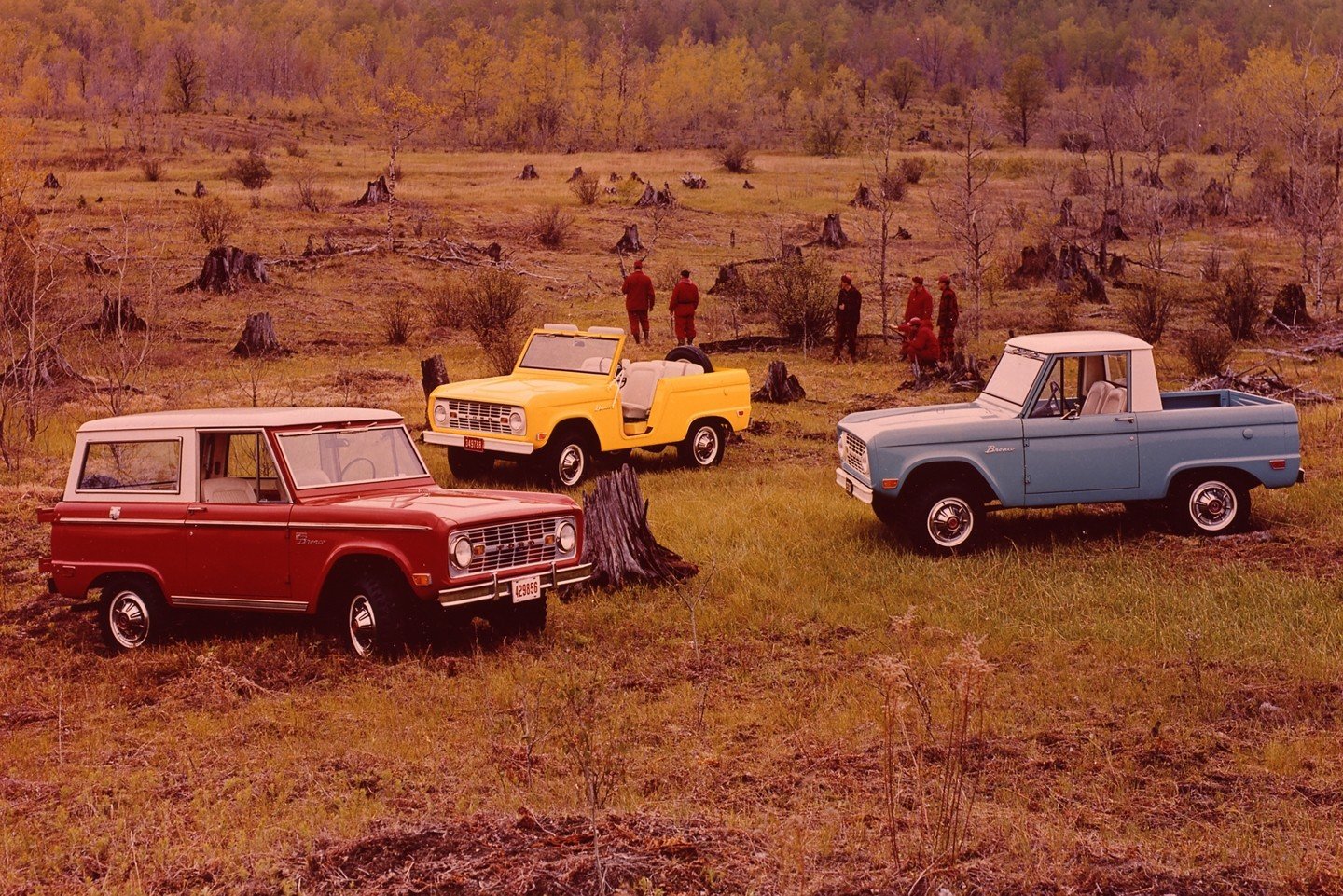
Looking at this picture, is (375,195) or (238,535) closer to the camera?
(238,535)

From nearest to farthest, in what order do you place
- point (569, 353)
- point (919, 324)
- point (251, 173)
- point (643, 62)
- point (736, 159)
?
point (569, 353) → point (919, 324) → point (251, 173) → point (736, 159) → point (643, 62)

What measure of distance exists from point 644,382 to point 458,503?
672 cm

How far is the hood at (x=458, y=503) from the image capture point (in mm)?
8227

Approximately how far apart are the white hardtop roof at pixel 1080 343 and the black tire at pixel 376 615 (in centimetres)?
592

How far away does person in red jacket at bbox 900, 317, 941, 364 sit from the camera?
69.3 ft

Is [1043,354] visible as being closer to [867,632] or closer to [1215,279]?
[867,632]

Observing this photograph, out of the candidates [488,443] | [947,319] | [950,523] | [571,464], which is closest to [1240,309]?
[947,319]

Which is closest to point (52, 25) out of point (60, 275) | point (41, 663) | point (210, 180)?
point (210, 180)

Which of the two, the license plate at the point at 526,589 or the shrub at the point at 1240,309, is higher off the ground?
the shrub at the point at 1240,309

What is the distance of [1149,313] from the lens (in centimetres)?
2581

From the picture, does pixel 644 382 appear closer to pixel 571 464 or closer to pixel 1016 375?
pixel 571 464

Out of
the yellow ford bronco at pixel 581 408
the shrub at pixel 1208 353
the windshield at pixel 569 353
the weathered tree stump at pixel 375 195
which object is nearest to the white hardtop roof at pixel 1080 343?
the yellow ford bronco at pixel 581 408

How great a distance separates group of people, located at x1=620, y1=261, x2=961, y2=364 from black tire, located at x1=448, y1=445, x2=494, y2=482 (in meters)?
8.36

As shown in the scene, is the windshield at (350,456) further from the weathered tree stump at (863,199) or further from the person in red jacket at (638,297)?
the weathered tree stump at (863,199)
